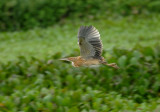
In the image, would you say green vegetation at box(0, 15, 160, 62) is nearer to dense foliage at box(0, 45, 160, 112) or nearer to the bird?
dense foliage at box(0, 45, 160, 112)

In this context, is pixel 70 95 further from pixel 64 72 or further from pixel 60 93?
pixel 64 72

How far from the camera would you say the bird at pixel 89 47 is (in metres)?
4.55

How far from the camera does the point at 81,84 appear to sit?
6051 millimetres

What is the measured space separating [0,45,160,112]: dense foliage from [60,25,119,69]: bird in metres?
0.57

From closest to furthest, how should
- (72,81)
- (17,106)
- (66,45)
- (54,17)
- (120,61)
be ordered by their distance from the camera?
(17,106) → (72,81) → (120,61) → (66,45) → (54,17)

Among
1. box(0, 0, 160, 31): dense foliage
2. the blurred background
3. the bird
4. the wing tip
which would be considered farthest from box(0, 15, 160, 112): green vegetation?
box(0, 0, 160, 31): dense foliage

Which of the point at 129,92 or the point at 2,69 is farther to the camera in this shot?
the point at 2,69

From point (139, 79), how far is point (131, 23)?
6060mm

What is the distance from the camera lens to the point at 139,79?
242 inches

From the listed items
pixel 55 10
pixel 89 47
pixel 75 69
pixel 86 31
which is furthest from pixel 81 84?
pixel 55 10

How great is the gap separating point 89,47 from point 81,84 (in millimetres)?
1531

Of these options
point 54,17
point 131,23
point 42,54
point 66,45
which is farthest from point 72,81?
point 54,17

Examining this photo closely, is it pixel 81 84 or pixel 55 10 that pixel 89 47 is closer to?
pixel 81 84

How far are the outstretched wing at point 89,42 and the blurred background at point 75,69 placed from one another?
25.1 inches
